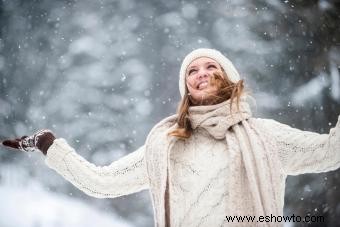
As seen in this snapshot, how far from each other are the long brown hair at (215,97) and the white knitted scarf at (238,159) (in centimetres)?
2

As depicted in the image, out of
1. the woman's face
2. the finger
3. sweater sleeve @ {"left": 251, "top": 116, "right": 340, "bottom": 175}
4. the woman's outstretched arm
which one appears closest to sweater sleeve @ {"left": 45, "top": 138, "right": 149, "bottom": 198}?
the woman's outstretched arm

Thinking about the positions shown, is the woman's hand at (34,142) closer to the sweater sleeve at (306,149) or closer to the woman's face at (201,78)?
the woman's face at (201,78)

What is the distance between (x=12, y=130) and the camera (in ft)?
8.58

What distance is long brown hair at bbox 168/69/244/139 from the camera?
119 cm

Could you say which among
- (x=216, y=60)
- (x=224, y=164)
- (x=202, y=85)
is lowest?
(x=224, y=164)

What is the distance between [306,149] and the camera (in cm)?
113

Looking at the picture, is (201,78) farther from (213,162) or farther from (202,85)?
(213,162)

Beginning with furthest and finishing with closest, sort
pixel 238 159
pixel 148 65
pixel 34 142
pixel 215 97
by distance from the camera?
pixel 148 65
pixel 34 142
pixel 215 97
pixel 238 159

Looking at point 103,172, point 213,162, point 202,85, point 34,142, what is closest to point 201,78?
point 202,85

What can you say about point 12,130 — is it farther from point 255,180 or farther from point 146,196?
point 255,180

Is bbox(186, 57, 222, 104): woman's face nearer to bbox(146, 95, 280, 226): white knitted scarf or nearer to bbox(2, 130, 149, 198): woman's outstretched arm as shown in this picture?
bbox(146, 95, 280, 226): white knitted scarf

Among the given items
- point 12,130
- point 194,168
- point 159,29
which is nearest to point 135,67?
point 159,29

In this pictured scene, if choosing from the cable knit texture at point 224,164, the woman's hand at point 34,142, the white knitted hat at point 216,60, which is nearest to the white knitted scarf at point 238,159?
the cable knit texture at point 224,164

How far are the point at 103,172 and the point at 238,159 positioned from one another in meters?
0.45
